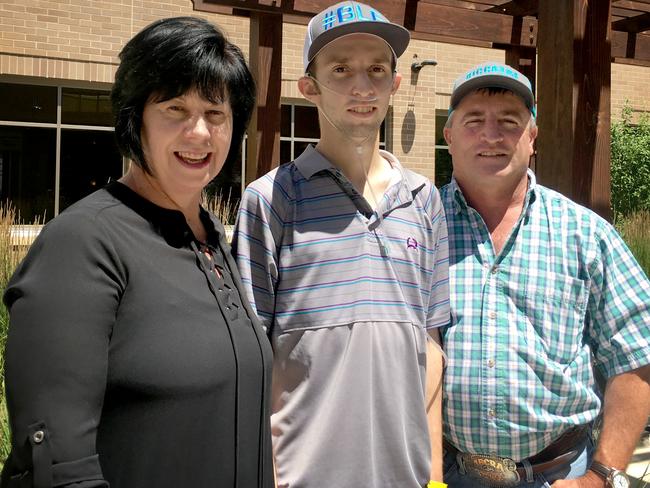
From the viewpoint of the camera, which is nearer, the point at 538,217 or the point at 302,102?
the point at 538,217

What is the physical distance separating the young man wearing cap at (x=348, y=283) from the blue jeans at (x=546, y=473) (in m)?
0.26

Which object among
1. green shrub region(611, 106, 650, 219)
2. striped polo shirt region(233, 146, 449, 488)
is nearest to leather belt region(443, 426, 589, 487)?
striped polo shirt region(233, 146, 449, 488)

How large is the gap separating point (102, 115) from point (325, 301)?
10215mm

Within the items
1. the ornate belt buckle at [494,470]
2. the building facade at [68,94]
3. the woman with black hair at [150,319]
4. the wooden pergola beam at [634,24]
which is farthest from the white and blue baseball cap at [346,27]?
the building facade at [68,94]

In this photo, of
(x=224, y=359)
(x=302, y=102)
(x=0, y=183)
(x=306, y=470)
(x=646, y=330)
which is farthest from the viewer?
(x=302, y=102)

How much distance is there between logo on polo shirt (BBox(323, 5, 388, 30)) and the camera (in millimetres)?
2064

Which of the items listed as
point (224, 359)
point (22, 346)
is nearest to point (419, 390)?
point (224, 359)

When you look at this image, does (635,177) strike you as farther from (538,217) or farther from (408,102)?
(538,217)

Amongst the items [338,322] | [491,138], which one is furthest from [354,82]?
[338,322]

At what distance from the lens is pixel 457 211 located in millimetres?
2490

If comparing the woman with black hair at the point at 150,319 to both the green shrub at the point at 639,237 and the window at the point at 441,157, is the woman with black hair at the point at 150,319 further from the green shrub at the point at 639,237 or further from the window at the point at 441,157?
the window at the point at 441,157

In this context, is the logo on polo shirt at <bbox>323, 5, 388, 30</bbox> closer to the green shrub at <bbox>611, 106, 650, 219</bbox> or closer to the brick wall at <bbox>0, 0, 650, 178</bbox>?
the brick wall at <bbox>0, 0, 650, 178</bbox>

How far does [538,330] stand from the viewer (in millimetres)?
2271

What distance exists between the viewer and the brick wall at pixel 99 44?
10.2m
